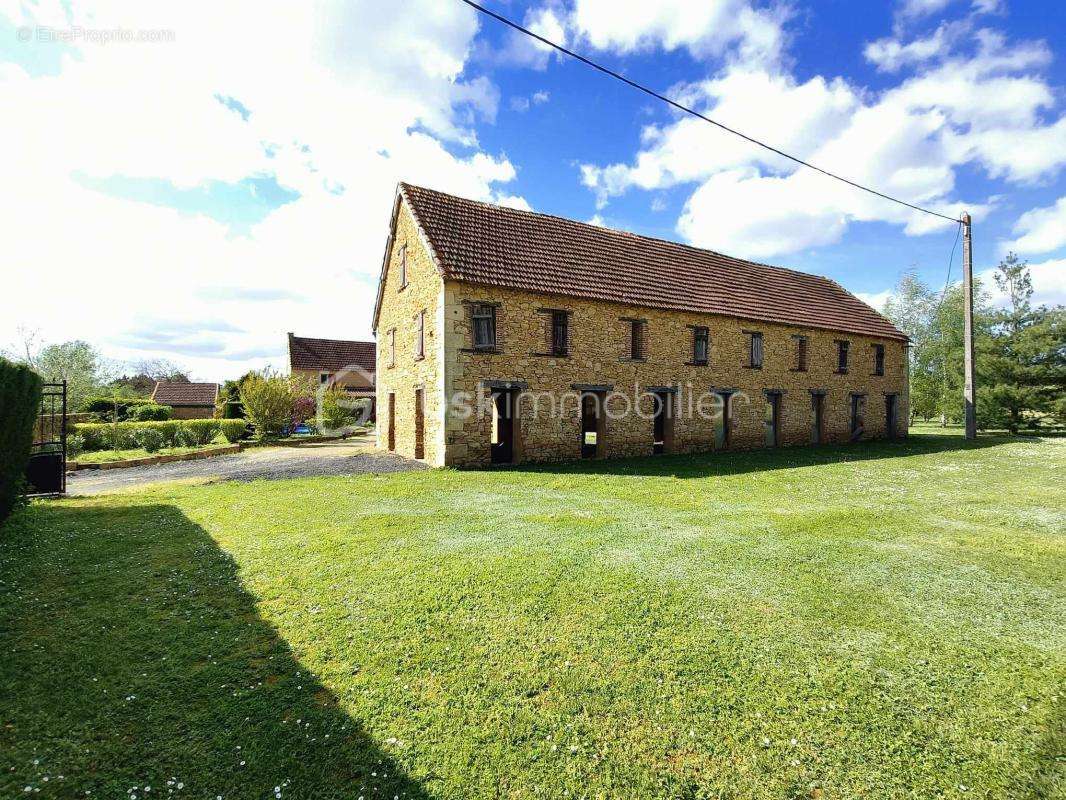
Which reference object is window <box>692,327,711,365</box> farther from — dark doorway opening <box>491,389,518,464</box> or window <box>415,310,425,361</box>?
window <box>415,310,425,361</box>

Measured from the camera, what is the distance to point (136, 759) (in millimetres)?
2959

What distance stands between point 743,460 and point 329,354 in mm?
42329

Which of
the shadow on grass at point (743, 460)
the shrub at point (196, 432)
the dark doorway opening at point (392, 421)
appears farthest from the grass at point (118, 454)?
the shadow on grass at point (743, 460)

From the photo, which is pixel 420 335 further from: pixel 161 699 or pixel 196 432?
pixel 161 699

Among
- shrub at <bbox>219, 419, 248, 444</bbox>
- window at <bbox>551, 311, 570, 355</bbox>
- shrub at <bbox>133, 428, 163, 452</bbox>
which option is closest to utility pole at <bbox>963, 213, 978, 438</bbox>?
window at <bbox>551, 311, 570, 355</bbox>

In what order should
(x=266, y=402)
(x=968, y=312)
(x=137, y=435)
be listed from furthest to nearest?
(x=266, y=402) → (x=968, y=312) → (x=137, y=435)

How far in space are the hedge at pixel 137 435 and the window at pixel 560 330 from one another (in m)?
17.8

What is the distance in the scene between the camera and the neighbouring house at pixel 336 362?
44.2 meters

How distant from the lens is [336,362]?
4641 cm

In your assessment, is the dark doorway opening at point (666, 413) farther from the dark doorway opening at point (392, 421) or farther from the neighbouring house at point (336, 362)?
the neighbouring house at point (336, 362)

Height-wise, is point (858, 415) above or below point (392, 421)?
above

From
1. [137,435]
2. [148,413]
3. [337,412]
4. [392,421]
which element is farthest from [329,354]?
[392,421]

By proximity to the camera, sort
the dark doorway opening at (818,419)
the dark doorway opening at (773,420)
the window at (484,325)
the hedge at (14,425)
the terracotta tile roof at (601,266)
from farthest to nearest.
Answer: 1. the dark doorway opening at (818,419)
2. the dark doorway opening at (773,420)
3. the terracotta tile roof at (601,266)
4. the window at (484,325)
5. the hedge at (14,425)

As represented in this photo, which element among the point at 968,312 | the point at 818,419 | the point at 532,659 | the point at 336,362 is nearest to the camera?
the point at 532,659
